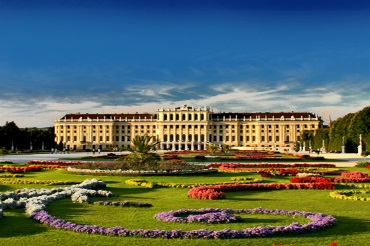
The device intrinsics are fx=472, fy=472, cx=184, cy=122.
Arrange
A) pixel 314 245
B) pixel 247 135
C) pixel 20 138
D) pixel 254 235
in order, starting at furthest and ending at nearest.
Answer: pixel 247 135
pixel 20 138
pixel 254 235
pixel 314 245

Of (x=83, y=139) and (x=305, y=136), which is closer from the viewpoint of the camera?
(x=305, y=136)

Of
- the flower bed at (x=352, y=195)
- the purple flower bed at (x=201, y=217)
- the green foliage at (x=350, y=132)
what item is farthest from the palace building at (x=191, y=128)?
the purple flower bed at (x=201, y=217)

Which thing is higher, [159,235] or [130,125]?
[130,125]

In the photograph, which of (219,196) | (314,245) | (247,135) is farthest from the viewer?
(247,135)

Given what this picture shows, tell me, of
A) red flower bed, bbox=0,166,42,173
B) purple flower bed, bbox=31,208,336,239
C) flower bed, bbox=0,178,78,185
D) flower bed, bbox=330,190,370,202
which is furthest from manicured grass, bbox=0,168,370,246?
red flower bed, bbox=0,166,42,173

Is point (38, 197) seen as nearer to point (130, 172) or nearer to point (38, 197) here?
point (38, 197)

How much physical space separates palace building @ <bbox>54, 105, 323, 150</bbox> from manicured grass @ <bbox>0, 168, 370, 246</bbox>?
3425 inches

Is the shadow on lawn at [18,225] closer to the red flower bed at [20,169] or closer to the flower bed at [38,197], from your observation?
the flower bed at [38,197]

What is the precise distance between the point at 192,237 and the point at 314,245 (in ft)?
5.22

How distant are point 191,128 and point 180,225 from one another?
309ft

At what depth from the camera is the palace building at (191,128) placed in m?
99.8

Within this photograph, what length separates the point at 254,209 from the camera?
862 centimetres

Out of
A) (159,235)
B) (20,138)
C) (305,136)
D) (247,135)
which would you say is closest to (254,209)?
(159,235)

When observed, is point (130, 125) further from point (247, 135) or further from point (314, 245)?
point (314, 245)
